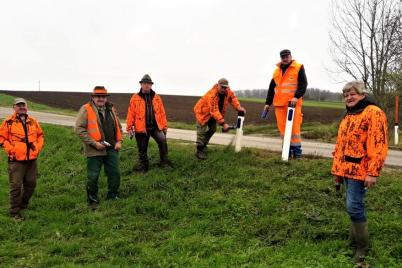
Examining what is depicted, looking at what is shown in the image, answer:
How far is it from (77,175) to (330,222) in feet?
20.7

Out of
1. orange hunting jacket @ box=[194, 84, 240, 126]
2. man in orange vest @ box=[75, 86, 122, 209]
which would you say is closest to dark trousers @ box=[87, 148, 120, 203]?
man in orange vest @ box=[75, 86, 122, 209]

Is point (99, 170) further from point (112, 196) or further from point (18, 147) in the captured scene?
point (18, 147)

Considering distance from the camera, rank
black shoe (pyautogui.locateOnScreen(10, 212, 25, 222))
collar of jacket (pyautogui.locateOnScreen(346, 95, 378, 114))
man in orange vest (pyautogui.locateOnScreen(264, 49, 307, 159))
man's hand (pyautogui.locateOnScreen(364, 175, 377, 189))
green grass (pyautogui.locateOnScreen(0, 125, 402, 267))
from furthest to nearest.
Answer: man in orange vest (pyautogui.locateOnScreen(264, 49, 307, 159))
black shoe (pyautogui.locateOnScreen(10, 212, 25, 222))
green grass (pyautogui.locateOnScreen(0, 125, 402, 267))
collar of jacket (pyautogui.locateOnScreen(346, 95, 378, 114))
man's hand (pyautogui.locateOnScreen(364, 175, 377, 189))

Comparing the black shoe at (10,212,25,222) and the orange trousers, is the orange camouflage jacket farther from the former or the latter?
the black shoe at (10,212,25,222)

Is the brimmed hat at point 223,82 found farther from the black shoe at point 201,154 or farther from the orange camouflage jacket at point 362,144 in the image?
the orange camouflage jacket at point 362,144

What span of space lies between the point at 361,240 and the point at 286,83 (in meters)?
3.90

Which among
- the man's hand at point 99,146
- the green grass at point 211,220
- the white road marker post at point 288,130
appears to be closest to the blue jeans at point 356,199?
the green grass at point 211,220

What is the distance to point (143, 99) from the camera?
895 cm

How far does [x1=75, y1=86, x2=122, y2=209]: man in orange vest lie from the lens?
7.78m

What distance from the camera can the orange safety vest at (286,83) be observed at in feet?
27.3

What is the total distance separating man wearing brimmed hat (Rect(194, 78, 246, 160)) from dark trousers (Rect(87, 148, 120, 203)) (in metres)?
2.04

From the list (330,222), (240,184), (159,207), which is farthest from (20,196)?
(330,222)

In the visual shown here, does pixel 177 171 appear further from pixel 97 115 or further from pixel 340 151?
pixel 340 151

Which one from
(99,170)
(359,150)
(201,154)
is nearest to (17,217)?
(99,170)
